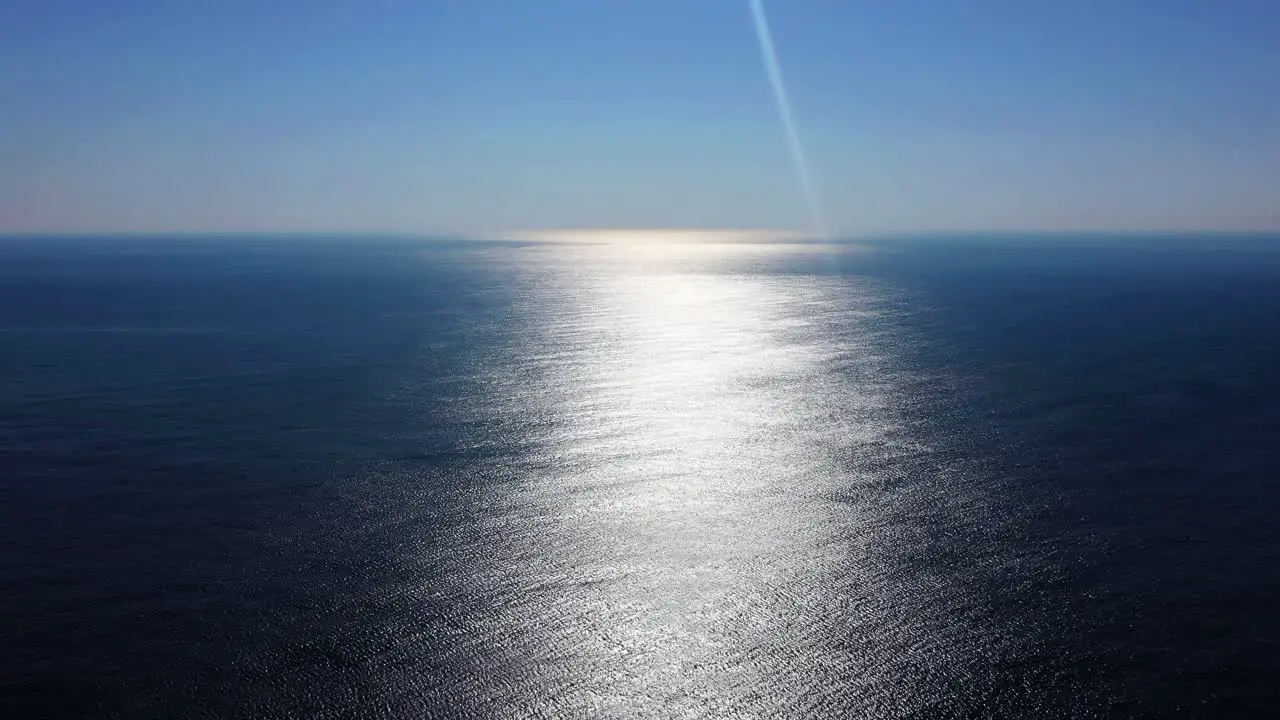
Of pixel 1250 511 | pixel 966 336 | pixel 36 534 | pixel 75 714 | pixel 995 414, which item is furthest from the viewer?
pixel 966 336

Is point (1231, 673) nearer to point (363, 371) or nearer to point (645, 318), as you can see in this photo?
point (363, 371)

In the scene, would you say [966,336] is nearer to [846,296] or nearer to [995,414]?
[995,414]

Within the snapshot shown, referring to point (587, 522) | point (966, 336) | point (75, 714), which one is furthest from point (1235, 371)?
point (75, 714)

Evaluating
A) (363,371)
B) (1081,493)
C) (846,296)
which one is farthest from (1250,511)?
(846,296)

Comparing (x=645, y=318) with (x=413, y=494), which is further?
(x=645, y=318)

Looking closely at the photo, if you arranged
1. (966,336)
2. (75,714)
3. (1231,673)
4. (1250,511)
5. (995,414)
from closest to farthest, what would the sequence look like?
(75,714)
(1231,673)
(1250,511)
(995,414)
(966,336)

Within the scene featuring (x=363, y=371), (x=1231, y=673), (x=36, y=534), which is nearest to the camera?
(x=1231, y=673)
